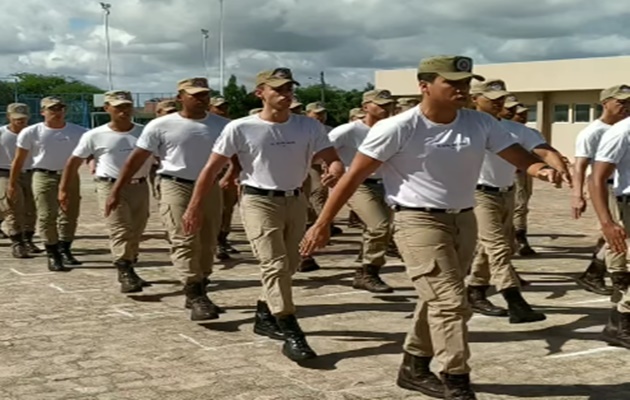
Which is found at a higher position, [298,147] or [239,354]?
[298,147]

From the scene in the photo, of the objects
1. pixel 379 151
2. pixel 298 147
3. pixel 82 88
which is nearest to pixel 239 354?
pixel 298 147

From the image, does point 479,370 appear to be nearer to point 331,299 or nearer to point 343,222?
point 331,299

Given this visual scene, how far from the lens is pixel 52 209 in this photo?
414 inches

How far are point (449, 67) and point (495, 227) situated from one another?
2.70m

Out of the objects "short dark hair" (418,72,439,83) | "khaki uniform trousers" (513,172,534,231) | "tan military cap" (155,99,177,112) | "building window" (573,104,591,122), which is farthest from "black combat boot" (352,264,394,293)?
"building window" (573,104,591,122)

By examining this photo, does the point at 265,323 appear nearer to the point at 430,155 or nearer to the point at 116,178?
the point at 430,155

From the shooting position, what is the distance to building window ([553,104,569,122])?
38531mm

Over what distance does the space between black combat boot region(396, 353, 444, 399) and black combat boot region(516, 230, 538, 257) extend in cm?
630

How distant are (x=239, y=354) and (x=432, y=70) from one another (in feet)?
8.18

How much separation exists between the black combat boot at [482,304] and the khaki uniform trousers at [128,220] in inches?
132

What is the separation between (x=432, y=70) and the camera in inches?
201

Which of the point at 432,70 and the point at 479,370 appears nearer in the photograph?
the point at 432,70

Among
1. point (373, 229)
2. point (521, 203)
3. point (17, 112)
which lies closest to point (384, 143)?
point (373, 229)

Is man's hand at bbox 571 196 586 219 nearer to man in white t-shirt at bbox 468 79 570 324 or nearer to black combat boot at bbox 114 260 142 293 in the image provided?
man in white t-shirt at bbox 468 79 570 324
